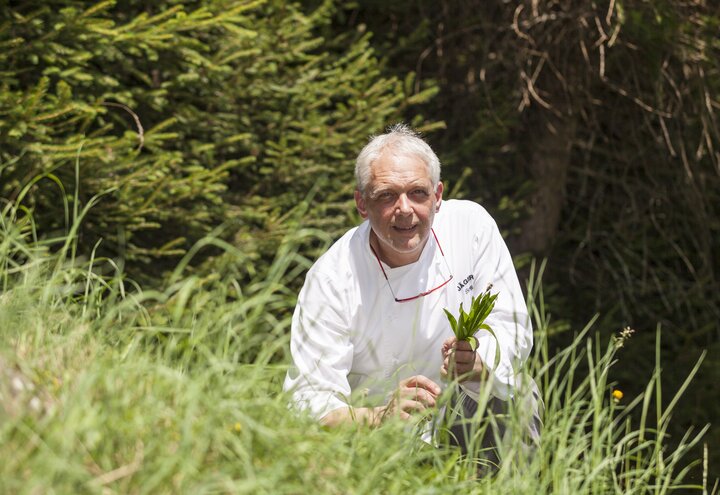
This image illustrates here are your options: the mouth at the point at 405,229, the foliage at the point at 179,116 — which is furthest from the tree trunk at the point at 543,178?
the mouth at the point at 405,229

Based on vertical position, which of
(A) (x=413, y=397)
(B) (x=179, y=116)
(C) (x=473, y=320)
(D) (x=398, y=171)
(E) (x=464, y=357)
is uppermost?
(D) (x=398, y=171)

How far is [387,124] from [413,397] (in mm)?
3011

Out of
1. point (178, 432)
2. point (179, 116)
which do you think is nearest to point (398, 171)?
point (178, 432)

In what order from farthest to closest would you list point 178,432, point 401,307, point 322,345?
point 401,307 < point 322,345 < point 178,432

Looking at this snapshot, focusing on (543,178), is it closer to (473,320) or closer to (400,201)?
(400,201)

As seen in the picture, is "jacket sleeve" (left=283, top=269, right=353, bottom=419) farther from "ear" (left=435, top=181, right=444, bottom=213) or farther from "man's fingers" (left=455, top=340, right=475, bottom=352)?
"ear" (left=435, top=181, right=444, bottom=213)

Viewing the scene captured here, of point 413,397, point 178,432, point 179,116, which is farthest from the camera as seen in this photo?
point 179,116

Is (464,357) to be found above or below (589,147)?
below

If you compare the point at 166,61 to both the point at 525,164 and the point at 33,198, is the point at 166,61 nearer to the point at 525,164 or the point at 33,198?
the point at 33,198

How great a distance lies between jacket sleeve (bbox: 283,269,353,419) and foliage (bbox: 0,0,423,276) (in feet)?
2.70

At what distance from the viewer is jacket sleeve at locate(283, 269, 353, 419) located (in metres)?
3.26

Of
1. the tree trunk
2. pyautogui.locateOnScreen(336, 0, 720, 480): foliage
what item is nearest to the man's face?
pyautogui.locateOnScreen(336, 0, 720, 480): foliage

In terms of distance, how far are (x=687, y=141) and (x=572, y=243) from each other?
50.9 inches

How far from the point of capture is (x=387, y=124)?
591cm
